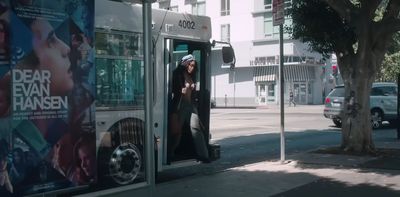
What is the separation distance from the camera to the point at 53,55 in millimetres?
4953

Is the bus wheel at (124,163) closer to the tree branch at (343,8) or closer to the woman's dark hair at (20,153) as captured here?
the woman's dark hair at (20,153)

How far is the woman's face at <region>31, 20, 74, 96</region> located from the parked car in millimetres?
16919

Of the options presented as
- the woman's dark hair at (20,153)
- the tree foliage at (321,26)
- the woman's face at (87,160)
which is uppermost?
the tree foliage at (321,26)

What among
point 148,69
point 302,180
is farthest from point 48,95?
point 302,180

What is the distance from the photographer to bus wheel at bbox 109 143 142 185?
6685mm

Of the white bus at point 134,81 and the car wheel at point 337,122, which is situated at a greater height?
the white bus at point 134,81

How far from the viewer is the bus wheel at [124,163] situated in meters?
6.68

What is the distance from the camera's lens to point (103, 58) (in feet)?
23.5

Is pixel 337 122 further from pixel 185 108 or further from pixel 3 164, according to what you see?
pixel 3 164

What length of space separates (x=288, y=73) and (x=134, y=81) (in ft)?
156

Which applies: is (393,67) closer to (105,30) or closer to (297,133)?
(297,133)

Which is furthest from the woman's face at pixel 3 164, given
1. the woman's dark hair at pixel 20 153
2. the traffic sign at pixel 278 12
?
the traffic sign at pixel 278 12

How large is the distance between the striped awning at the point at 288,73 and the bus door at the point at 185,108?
4388 centimetres

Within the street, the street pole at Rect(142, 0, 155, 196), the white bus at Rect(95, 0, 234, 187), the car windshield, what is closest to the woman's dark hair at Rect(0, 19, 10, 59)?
the street pole at Rect(142, 0, 155, 196)
